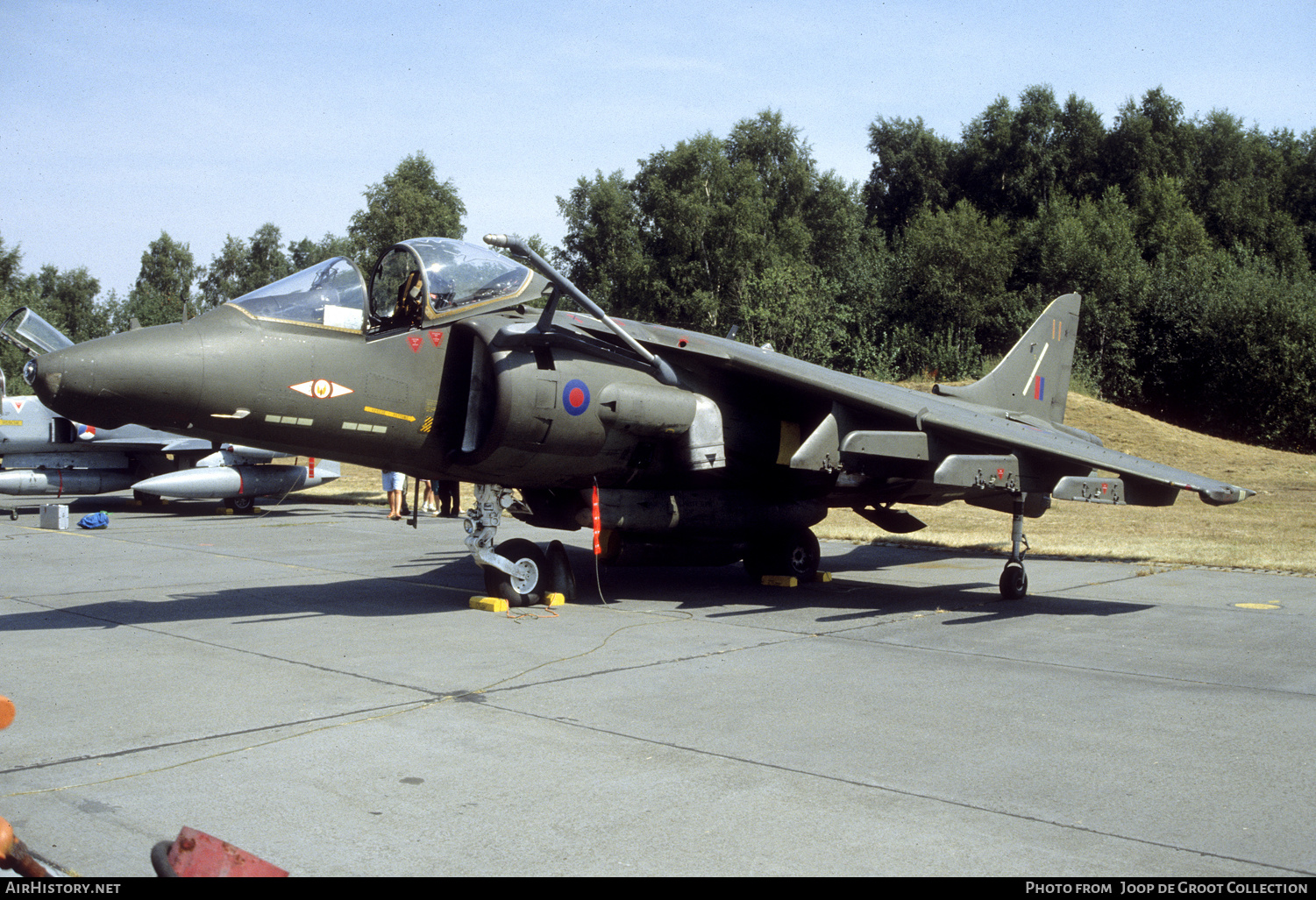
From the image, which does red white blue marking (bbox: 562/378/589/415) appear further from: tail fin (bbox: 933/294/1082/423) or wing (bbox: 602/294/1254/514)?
tail fin (bbox: 933/294/1082/423)

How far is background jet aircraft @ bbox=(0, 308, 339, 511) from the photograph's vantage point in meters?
19.8

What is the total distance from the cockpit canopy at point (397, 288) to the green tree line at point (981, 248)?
103 feet

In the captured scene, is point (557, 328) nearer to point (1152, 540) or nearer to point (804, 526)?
point (804, 526)

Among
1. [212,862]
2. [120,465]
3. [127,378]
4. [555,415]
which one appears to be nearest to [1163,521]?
[555,415]

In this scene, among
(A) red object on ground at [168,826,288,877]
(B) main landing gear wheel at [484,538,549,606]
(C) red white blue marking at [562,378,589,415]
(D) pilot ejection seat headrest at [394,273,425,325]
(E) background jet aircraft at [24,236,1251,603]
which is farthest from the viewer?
(B) main landing gear wheel at [484,538,549,606]

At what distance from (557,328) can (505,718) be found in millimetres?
4107

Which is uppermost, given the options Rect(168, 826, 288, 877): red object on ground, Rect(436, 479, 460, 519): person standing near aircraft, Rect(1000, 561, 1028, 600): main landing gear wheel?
Rect(436, 479, 460, 519): person standing near aircraft

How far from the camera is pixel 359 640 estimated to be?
779cm

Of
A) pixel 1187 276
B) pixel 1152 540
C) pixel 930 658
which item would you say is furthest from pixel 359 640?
pixel 1187 276

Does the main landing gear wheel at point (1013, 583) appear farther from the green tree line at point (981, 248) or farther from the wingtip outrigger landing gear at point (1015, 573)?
the green tree line at point (981, 248)

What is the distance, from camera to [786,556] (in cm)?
1132

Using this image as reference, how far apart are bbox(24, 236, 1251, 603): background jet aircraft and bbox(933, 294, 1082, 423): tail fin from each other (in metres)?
1.56

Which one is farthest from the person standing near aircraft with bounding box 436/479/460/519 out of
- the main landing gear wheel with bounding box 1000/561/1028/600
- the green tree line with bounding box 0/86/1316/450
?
the green tree line with bounding box 0/86/1316/450

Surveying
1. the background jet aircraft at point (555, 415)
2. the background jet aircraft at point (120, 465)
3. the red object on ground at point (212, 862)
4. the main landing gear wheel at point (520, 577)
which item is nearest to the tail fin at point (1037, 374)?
the background jet aircraft at point (555, 415)
